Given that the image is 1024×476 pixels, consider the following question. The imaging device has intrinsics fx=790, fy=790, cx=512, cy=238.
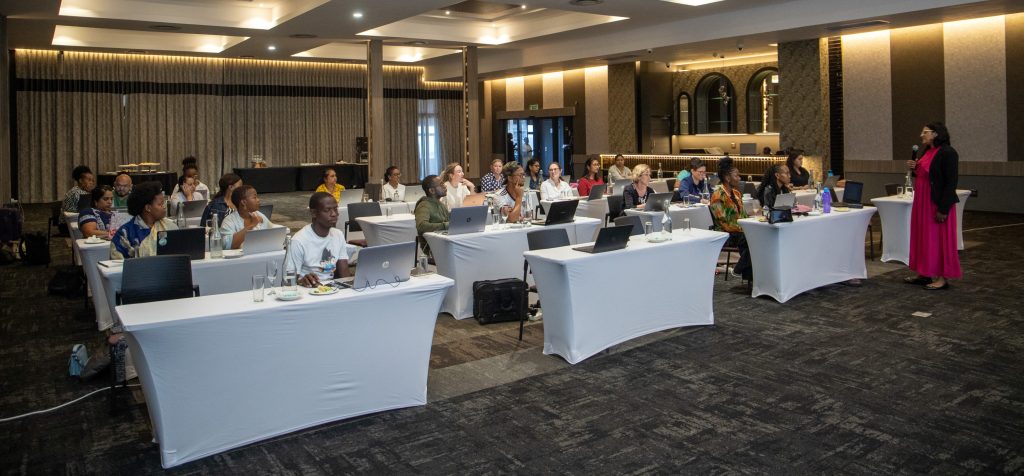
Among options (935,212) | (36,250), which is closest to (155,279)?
(935,212)

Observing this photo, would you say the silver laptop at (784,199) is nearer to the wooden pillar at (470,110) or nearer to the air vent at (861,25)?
the air vent at (861,25)

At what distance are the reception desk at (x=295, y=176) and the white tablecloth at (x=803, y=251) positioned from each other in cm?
1634

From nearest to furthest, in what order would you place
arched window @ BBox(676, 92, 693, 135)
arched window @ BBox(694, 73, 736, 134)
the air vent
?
the air vent, arched window @ BBox(694, 73, 736, 134), arched window @ BBox(676, 92, 693, 135)

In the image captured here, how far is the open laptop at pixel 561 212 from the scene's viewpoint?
7.59 m

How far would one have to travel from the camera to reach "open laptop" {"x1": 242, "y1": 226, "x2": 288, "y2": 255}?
20.6 feet

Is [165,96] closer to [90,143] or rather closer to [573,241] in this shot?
[90,143]

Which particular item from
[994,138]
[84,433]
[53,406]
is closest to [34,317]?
[53,406]

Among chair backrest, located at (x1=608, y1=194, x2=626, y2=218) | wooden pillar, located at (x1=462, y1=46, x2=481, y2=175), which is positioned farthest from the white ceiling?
chair backrest, located at (x1=608, y1=194, x2=626, y2=218)

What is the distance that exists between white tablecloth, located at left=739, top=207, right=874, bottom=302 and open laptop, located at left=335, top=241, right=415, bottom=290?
13.1 feet

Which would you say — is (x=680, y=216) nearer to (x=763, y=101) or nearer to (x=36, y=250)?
(x=36, y=250)

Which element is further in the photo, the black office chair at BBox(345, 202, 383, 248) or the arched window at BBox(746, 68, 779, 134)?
the arched window at BBox(746, 68, 779, 134)

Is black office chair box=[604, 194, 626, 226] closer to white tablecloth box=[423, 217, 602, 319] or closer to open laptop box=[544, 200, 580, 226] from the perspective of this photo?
open laptop box=[544, 200, 580, 226]

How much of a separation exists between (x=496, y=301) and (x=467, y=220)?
0.79 metres

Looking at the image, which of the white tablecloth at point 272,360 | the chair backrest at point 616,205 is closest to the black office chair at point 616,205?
the chair backrest at point 616,205
